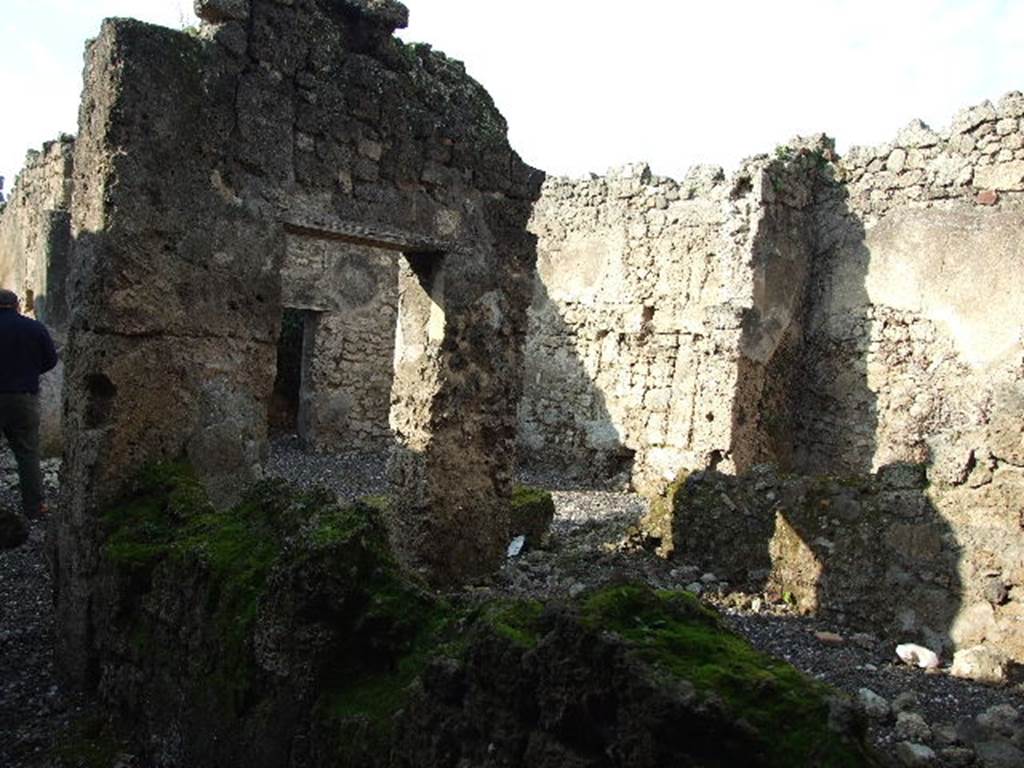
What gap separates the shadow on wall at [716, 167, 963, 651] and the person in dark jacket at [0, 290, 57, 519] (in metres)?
4.82

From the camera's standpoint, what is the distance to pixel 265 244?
4.84m

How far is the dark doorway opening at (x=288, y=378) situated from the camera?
13.0m

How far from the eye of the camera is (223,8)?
15.2ft

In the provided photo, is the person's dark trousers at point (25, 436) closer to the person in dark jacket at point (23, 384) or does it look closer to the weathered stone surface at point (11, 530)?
the person in dark jacket at point (23, 384)

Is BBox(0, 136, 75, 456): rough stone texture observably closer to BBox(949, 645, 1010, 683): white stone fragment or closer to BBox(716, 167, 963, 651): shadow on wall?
A: BBox(716, 167, 963, 651): shadow on wall

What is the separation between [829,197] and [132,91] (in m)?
7.95

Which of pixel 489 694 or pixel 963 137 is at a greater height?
pixel 963 137

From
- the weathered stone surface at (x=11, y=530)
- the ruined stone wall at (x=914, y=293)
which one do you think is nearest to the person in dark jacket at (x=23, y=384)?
the weathered stone surface at (x=11, y=530)

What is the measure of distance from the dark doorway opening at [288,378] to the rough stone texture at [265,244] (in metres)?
7.33

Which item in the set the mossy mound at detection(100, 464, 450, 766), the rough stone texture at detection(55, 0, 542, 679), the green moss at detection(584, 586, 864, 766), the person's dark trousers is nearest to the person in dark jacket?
the person's dark trousers

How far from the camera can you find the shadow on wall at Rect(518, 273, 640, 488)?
11.2m

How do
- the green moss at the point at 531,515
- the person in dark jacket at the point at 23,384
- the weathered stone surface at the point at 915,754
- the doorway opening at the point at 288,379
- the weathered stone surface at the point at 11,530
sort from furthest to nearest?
the doorway opening at the point at 288,379
the green moss at the point at 531,515
the person in dark jacket at the point at 23,384
the weathered stone surface at the point at 11,530
the weathered stone surface at the point at 915,754

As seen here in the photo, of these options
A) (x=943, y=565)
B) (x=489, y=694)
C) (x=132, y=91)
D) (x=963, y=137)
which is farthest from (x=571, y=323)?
(x=489, y=694)

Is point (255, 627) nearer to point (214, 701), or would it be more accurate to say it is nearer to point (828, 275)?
point (214, 701)
